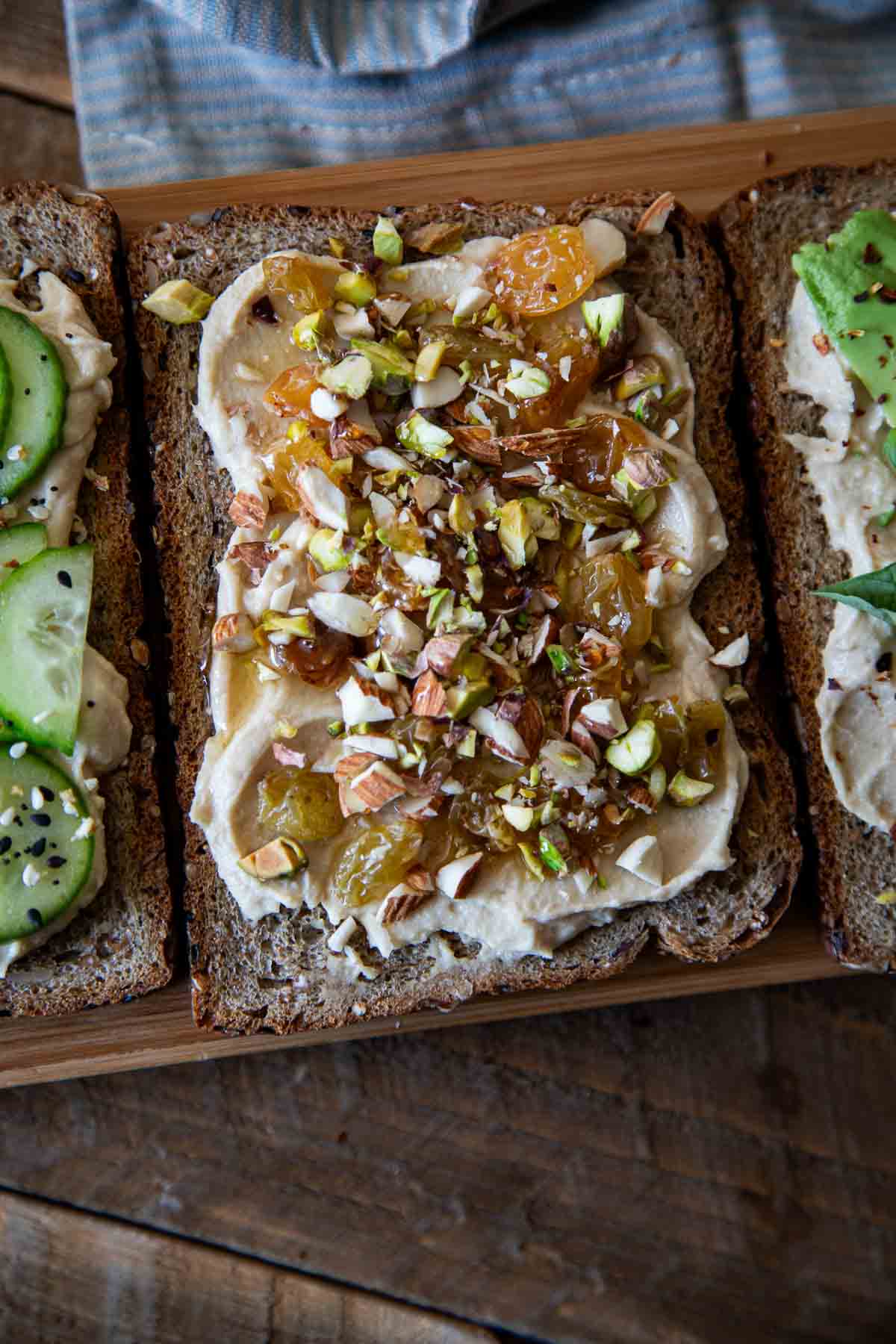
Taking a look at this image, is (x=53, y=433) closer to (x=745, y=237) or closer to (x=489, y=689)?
(x=489, y=689)

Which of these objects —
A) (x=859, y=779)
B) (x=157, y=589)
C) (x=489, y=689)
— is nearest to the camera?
(x=489, y=689)

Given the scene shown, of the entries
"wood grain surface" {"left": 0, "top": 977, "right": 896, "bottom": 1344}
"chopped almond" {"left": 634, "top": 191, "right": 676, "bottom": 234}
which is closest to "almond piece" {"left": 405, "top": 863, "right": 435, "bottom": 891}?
"wood grain surface" {"left": 0, "top": 977, "right": 896, "bottom": 1344}

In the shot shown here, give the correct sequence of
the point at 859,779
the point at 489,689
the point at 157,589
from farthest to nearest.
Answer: the point at 157,589 < the point at 859,779 < the point at 489,689

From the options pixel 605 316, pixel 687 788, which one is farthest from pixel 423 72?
pixel 687 788

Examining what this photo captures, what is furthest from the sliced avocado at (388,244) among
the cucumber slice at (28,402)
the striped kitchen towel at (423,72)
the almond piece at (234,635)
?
the almond piece at (234,635)

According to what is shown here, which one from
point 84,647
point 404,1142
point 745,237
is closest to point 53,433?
point 84,647

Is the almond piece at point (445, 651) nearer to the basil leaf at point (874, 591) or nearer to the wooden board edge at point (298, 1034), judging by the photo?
the basil leaf at point (874, 591)

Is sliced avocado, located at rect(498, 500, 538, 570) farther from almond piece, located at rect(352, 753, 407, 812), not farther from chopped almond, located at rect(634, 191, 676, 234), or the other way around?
chopped almond, located at rect(634, 191, 676, 234)
